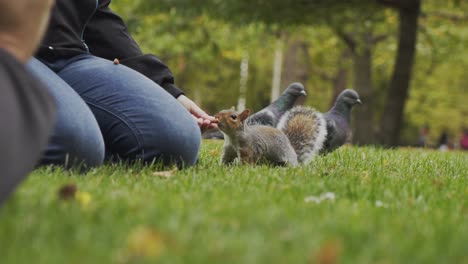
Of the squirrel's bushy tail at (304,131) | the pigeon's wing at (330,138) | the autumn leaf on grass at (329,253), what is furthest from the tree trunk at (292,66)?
the autumn leaf on grass at (329,253)

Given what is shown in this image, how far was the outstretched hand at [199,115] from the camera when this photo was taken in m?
4.26

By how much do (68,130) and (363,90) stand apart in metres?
15.3

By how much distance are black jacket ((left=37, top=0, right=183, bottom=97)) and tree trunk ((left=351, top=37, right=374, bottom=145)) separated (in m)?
12.5

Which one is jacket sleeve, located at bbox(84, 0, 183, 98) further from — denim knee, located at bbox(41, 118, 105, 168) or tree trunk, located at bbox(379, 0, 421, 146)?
tree trunk, located at bbox(379, 0, 421, 146)

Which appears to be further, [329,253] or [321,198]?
[321,198]

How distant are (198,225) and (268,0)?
9756 mm

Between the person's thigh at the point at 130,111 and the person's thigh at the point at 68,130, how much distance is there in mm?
322

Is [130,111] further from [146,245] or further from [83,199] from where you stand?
[146,245]

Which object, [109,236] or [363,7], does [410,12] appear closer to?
[363,7]

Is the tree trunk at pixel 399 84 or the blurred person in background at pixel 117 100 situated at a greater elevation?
the blurred person in background at pixel 117 100

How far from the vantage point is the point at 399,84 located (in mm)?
12633

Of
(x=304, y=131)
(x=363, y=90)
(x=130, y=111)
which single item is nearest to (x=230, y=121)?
(x=130, y=111)

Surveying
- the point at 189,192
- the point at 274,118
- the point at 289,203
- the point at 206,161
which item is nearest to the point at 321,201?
the point at 289,203

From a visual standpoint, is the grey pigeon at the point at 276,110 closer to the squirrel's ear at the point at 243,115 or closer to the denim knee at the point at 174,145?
the squirrel's ear at the point at 243,115
